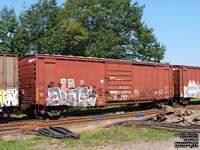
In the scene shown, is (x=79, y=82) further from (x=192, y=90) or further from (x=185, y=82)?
(x=192, y=90)


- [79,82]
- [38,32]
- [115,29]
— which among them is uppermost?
[115,29]

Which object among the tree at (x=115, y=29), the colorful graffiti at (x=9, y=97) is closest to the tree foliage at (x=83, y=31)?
the tree at (x=115, y=29)

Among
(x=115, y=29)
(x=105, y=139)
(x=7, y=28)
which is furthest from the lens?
(x=115, y=29)

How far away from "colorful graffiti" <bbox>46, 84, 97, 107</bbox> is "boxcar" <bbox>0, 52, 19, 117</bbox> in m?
2.05

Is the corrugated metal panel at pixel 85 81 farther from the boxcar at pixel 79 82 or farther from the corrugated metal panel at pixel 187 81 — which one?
the corrugated metal panel at pixel 187 81

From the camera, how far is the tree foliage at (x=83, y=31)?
21725 millimetres

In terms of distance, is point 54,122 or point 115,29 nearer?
point 54,122

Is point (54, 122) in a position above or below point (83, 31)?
below

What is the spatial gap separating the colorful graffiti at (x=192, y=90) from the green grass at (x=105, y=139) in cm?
1348

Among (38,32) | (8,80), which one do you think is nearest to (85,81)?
(8,80)

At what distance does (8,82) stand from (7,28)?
33.8 feet

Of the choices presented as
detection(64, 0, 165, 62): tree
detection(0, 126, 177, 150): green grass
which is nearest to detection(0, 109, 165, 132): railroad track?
detection(0, 126, 177, 150): green grass

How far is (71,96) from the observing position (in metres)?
14.7

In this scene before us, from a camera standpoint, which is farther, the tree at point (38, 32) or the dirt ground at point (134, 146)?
the tree at point (38, 32)
